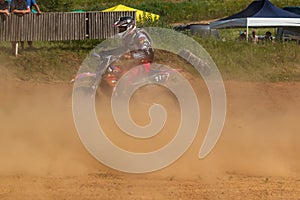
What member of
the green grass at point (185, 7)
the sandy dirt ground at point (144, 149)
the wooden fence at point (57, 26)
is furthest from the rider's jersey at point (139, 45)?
the green grass at point (185, 7)

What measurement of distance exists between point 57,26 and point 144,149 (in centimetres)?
793

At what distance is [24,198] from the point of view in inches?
246

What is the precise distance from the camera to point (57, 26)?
15.7 m

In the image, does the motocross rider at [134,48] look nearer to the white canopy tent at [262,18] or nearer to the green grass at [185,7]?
the white canopy tent at [262,18]

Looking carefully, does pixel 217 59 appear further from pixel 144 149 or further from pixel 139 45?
pixel 144 149

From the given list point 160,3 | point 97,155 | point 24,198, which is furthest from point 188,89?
point 160,3

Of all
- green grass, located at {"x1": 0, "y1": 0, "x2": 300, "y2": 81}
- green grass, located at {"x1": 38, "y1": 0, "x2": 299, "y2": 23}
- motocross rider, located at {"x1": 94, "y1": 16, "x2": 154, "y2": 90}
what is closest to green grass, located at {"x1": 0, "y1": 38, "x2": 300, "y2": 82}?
green grass, located at {"x1": 0, "y1": 0, "x2": 300, "y2": 81}

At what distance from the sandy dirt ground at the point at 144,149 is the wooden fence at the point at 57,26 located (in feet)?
9.66

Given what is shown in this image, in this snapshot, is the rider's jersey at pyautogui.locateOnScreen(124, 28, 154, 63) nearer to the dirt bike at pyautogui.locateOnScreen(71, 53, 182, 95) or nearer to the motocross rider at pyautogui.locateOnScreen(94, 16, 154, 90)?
the motocross rider at pyautogui.locateOnScreen(94, 16, 154, 90)

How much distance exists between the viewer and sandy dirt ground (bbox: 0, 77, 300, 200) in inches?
260

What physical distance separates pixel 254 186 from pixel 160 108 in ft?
11.5

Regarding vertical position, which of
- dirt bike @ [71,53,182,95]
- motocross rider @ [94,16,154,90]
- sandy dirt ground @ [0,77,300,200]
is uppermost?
motocross rider @ [94,16,154,90]

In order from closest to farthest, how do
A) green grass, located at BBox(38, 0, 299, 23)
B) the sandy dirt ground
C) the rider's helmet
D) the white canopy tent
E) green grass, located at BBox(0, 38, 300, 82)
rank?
the sandy dirt ground → the rider's helmet → green grass, located at BBox(0, 38, 300, 82) → the white canopy tent → green grass, located at BBox(38, 0, 299, 23)

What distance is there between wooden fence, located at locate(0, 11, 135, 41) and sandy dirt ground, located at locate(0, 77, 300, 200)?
294cm
